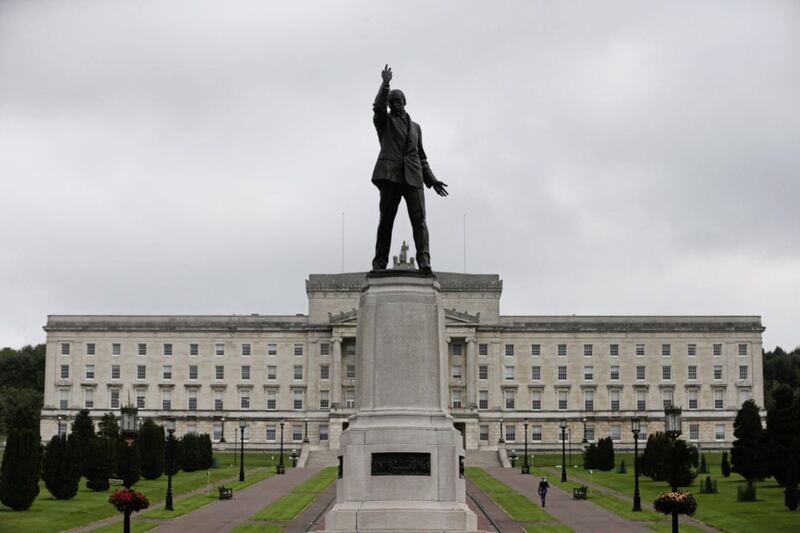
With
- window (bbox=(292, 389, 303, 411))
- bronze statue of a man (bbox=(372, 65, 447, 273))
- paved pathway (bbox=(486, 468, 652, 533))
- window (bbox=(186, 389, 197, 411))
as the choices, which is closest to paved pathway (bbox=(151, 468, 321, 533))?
paved pathway (bbox=(486, 468, 652, 533))

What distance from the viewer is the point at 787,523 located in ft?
165

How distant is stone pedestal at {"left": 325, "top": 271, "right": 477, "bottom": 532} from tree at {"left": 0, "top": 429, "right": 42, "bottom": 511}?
32658mm

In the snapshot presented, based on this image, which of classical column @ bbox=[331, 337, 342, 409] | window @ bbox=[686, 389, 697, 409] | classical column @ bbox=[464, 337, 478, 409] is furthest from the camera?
window @ bbox=[686, 389, 697, 409]

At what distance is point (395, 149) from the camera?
2755 centimetres

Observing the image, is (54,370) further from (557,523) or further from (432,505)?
(432,505)

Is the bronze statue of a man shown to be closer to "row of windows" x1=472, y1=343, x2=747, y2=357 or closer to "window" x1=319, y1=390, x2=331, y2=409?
"window" x1=319, y1=390, x2=331, y2=409

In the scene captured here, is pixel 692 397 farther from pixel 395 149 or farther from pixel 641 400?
pixel 395 149

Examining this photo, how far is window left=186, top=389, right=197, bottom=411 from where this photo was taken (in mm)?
139375

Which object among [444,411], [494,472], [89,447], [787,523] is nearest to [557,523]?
[787,523]

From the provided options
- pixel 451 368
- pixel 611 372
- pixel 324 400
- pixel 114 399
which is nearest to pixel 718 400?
pixel 611 372

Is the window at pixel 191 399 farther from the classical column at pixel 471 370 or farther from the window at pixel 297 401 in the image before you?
the classical column at pixel 471 370

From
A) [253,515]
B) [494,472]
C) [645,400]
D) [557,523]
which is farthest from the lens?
[645,400]

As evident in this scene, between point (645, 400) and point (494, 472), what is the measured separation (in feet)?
159

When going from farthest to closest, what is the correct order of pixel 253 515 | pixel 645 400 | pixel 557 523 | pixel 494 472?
pixel 645 400
pixel 494 472
pixel 253 515
pixel 557 523
